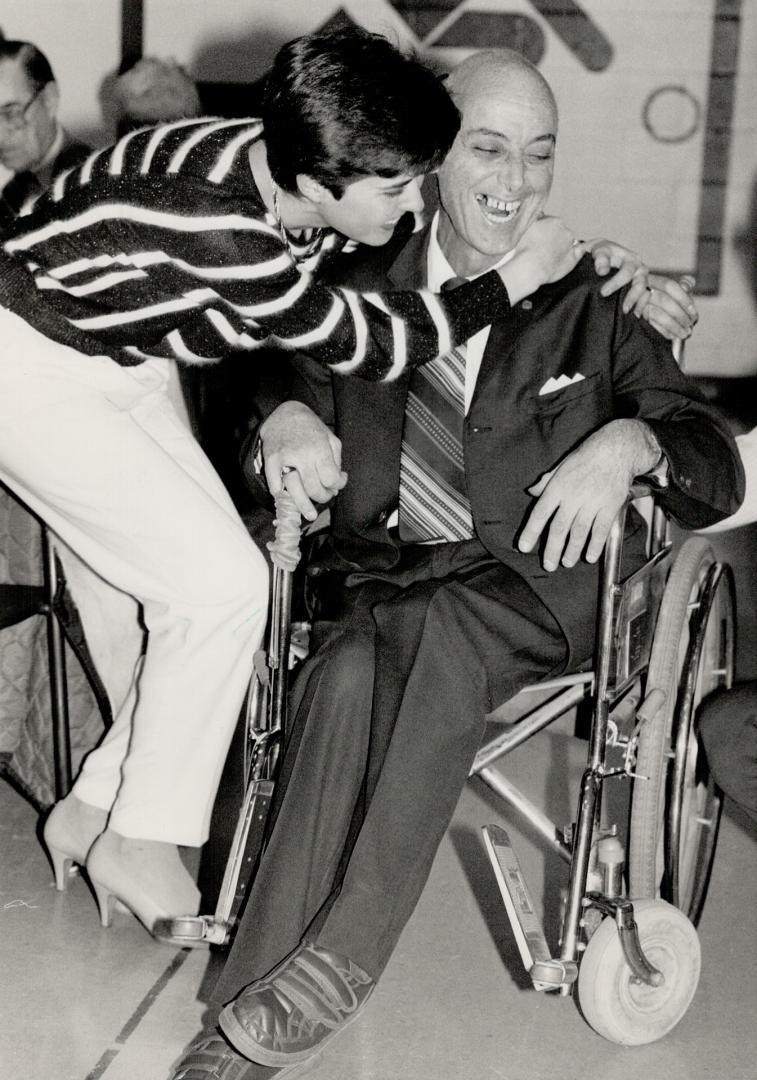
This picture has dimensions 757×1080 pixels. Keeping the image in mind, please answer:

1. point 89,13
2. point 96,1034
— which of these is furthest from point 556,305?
point 89,13

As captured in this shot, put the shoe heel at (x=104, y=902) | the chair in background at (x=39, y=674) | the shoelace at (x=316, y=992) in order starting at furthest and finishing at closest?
1. the chair in background at (x=39, y=674)
2. the shoe heel at (x=104, y=902)
3. the shoelace at (x=316, y=992)

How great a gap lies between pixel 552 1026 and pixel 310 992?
18.5 inches

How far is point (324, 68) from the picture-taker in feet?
6.54

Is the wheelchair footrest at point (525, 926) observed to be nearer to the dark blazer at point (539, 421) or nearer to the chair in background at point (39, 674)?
the dark blazer at point (539, 421)

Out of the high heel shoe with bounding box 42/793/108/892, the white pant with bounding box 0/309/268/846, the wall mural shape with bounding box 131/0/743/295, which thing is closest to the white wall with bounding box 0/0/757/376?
the wall mural shape with bounding box 131/0/743/295

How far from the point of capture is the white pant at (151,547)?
2143 mm

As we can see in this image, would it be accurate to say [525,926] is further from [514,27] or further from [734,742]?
[514,27]

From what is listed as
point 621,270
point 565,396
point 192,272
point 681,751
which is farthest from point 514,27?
point 681,751

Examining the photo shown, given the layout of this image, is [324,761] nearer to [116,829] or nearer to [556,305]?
[116,829]

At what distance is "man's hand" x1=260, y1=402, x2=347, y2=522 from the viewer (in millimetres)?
2039

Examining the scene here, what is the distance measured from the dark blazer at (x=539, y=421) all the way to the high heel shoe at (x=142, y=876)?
22.1 inches

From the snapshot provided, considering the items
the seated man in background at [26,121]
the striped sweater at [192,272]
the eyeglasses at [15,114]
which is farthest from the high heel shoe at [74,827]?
the eyeglasses at [15,114]

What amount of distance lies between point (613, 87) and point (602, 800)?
326 centimetres

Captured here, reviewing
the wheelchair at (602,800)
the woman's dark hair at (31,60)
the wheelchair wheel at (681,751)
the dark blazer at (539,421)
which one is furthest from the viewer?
the woman's dark hair at (31,60)
